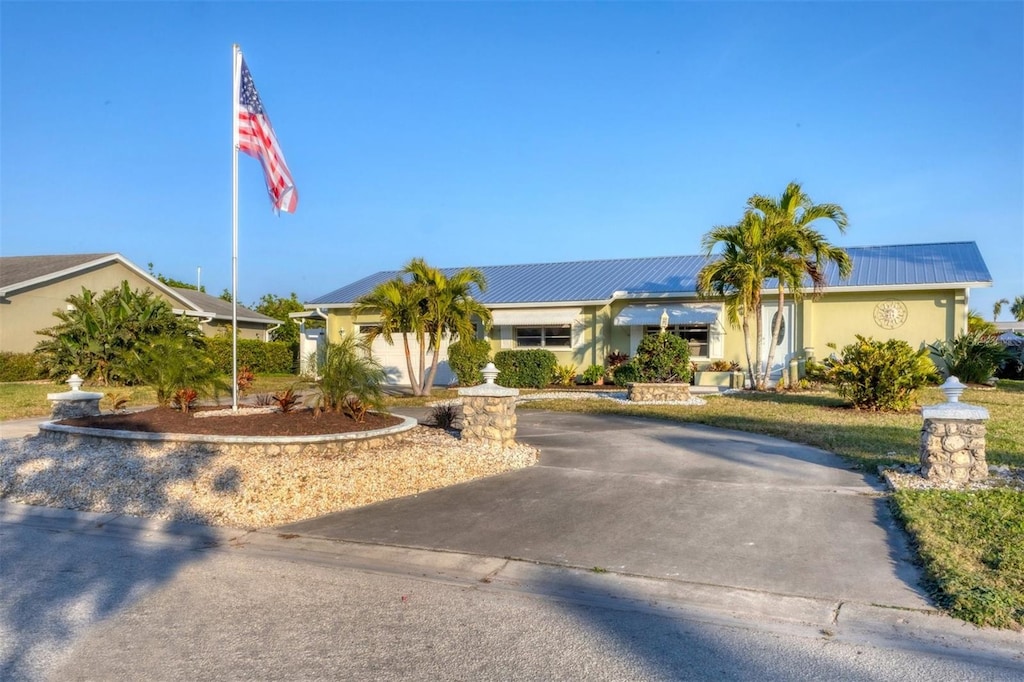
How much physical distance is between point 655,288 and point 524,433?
10775 millimetres

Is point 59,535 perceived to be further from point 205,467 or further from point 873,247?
point 873,247

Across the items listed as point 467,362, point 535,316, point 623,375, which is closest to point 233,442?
point 467,362

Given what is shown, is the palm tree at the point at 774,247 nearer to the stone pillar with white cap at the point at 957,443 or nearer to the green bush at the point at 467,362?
the green bush at the point at 467,362

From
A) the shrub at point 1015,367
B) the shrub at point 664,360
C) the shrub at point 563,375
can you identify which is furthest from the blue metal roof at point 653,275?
the shrub at point 1015,367

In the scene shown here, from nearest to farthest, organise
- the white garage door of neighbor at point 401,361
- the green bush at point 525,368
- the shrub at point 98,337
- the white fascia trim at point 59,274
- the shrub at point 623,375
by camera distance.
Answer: the shrub at point 623,375, the green bush at point 525,368, the shrub at point 98,337, the white fascia trim at point 59,274, the white garage door of neighbor at point 401,361

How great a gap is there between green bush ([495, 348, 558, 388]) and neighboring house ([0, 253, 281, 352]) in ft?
40.2

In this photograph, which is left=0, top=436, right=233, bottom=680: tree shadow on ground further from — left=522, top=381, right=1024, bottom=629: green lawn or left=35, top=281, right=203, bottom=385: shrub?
left=35, top=281, right=203, bottom=385: shrub

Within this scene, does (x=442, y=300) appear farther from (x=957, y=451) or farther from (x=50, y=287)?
(x=50, y=287)

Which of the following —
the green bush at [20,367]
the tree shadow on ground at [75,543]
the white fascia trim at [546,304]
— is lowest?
the tree shadow on ground at [75,543]

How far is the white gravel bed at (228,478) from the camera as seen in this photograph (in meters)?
6.85

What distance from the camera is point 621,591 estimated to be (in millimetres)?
4734

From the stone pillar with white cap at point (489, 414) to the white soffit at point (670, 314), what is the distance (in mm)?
10822

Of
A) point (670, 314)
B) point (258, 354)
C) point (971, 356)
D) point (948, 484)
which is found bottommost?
point (948, 484)

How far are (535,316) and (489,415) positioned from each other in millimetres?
11837
